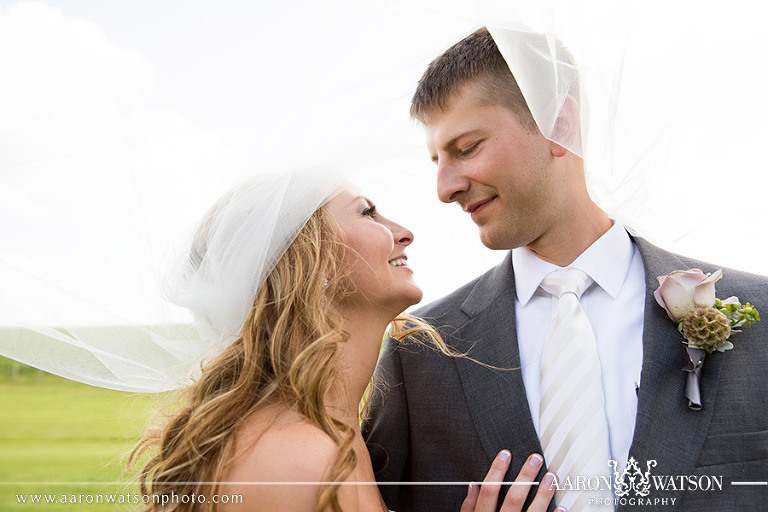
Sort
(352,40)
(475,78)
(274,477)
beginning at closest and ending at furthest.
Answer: (274,477) → (352,40) → (475,78)

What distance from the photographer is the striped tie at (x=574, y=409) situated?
2229 mm

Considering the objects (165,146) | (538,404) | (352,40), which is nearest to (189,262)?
(165,146)

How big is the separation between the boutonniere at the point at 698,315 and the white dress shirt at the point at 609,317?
0.17 metres

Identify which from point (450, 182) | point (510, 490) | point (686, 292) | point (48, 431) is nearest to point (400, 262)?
point (450, 182)

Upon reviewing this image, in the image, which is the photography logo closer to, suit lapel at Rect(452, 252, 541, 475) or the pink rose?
suit lapel at Rect(452, 252, 541, 475)

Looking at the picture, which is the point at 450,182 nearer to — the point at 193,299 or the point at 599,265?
the point at 599,265

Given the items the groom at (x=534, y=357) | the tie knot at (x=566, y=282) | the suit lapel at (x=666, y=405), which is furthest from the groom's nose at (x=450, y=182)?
the suit lapel at (x=666, y=405)

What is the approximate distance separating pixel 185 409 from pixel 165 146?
2.96 feet

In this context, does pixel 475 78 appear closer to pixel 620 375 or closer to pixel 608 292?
pixel 608 292

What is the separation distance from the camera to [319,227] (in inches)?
96.0

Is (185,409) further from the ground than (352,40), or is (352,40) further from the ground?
(352,40)

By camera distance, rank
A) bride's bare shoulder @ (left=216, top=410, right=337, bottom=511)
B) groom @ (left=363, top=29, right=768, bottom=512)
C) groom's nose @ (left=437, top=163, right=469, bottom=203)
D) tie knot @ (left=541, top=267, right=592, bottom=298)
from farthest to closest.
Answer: groom's nose @ (left=437, top=163, right=469, bottom=203)
tie knot @ (left=541, top=267, right=592, bottom=298)
groom @ (left=363, top=29, right=768, bottom=512)
bride's bare shoulder @ (left=216, top=410, right=337, bottom=511)

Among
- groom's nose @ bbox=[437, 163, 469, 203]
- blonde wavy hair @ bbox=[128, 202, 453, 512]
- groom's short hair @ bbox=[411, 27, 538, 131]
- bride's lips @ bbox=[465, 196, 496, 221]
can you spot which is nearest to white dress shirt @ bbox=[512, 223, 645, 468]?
bride's lips @ bbox=[465, 196, 496, 221]

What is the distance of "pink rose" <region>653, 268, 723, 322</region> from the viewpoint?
242 cm
